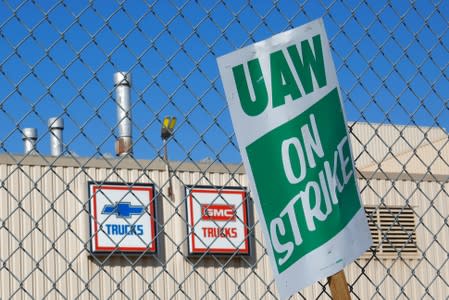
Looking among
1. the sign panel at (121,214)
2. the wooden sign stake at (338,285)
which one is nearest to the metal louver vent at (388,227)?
the wooden sign stake at (338,285)

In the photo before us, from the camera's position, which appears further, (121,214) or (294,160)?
(121,214)

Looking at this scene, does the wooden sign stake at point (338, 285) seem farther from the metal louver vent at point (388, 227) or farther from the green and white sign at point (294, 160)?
the metal louver vent at point (388, 227)

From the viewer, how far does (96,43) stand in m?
3.21

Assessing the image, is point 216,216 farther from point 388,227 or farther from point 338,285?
point 338,285

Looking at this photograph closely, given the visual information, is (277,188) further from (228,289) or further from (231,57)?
(228,289)

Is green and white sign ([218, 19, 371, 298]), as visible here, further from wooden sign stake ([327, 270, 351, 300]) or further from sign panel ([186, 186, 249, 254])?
sign panel ([186, 186, 249, 254])

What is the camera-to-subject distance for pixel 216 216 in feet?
24.9

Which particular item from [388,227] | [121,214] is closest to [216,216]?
[388,227]

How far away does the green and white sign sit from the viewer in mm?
2936

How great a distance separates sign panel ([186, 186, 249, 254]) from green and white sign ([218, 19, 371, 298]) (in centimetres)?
39

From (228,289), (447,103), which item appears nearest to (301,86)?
(447,103)

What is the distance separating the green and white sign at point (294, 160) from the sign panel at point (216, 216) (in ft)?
1.29

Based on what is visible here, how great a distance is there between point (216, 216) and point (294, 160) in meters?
4.68

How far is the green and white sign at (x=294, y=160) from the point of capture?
294 centimetres
